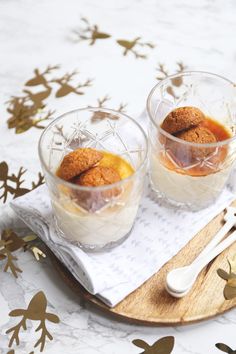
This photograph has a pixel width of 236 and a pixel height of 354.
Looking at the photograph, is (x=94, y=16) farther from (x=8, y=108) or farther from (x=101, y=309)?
(x=101, y=309)

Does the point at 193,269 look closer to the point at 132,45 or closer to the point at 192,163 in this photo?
the point at 192,163

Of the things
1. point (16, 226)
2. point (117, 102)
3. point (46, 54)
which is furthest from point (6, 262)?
point (46, 54)

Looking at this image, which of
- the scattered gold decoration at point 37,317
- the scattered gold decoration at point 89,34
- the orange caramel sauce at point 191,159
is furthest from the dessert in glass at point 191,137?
the scattered gold decoration at point 89,34

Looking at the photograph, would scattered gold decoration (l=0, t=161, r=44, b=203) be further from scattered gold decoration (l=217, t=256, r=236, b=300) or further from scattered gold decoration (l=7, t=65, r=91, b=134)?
scattered gold decoration (l=217, t=256, r=236, b=300)

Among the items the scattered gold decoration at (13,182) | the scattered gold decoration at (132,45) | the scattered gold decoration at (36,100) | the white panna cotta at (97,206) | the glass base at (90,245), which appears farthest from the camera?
the scattered gold decoration at (132,45)

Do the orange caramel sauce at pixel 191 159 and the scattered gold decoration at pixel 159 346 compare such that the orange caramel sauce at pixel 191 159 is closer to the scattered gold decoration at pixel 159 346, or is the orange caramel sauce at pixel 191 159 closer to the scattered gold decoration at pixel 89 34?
the scattered gold decoration at pixel 159 346

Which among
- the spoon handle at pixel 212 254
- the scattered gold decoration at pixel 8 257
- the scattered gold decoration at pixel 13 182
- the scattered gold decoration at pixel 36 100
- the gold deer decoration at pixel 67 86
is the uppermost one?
the spoon handle at pixel 212 254

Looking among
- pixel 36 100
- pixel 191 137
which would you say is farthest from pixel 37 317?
pixel 36 100
